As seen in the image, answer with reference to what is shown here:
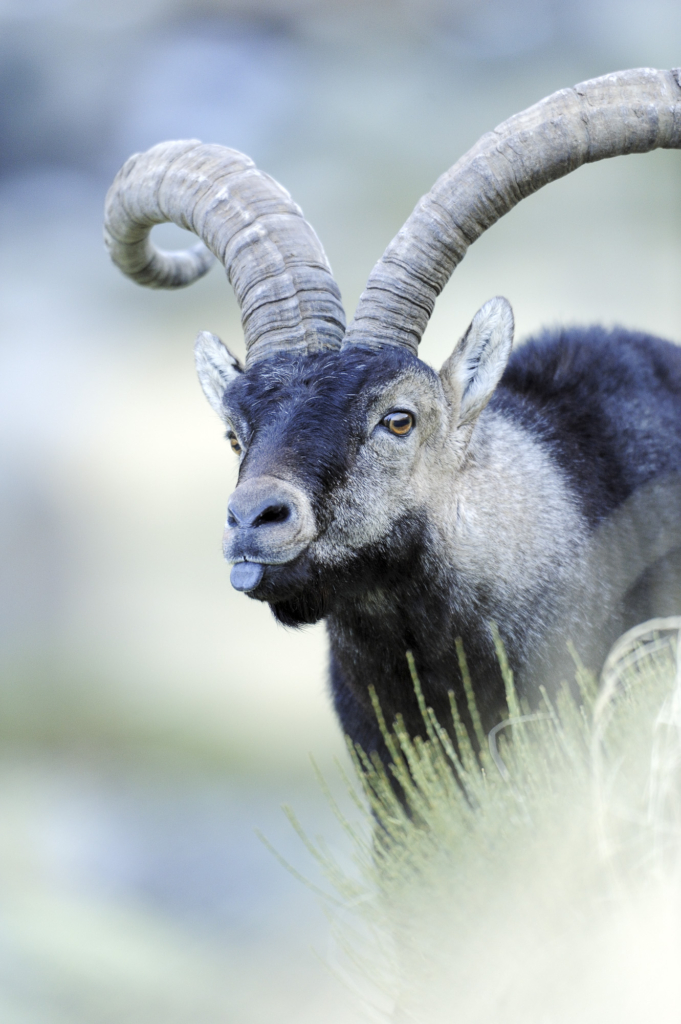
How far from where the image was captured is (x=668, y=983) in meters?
2.44

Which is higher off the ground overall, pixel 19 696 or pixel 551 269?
pixel 551 269

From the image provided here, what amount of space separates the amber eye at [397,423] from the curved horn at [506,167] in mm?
434

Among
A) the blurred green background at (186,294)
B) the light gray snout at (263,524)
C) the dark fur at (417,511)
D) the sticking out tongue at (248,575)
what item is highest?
the blurred green background at (186,294)

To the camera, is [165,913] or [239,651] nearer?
[165,913]

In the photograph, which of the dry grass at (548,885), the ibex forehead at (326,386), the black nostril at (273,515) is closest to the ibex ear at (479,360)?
the ibex forehead at (326,386)

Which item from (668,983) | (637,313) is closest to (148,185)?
(668,983)

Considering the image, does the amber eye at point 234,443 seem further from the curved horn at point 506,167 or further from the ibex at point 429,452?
the curved horn at point 506,167

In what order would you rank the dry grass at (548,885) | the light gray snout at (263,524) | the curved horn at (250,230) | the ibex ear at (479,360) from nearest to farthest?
the dry grass at (548,885) → the light gray snout at (263,524) → the ibex ear at (479,360) → the curved horn at (250,230)

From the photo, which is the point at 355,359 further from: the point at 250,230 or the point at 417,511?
the point at 250,230

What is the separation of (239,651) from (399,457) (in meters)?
8.18

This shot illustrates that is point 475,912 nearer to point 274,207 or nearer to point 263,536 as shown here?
point 263,536

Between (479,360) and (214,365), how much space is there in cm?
157

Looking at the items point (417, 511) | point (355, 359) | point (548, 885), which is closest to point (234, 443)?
point (355, 359)

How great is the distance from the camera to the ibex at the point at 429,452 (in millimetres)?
3742
